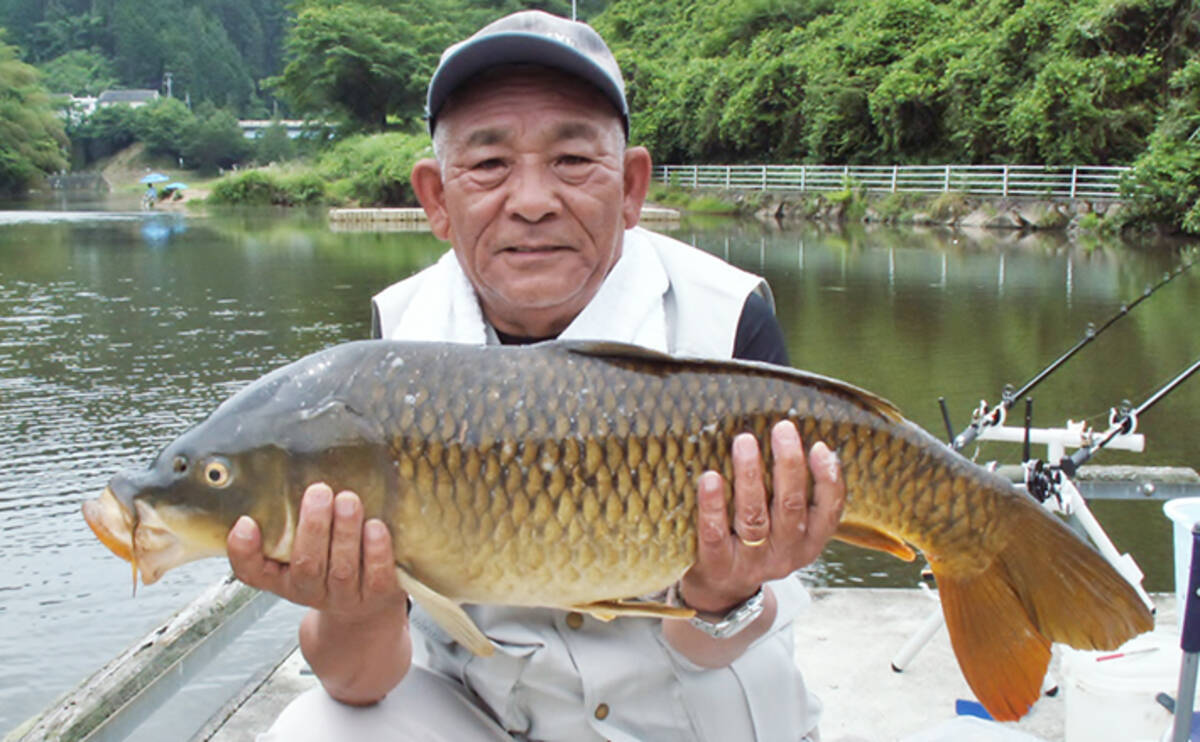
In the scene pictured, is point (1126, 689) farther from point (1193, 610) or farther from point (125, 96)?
point (125, 96)

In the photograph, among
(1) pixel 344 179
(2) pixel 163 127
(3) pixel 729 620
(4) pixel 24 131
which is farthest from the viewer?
(2) pixel 163 127

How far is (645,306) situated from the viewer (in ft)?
6.28

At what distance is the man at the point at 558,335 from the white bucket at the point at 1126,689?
927mm

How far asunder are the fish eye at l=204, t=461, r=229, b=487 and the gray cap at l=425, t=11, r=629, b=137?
0.71 m

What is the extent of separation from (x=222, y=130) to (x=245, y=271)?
2185 inches

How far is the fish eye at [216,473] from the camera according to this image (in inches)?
57.9

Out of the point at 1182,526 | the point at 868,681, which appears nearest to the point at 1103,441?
the point at 1182,526

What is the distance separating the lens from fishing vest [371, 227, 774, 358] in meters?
1.90

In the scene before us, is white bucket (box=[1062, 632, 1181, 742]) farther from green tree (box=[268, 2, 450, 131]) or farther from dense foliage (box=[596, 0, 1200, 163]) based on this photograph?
green tree (box=[268, 2, 450, 131])

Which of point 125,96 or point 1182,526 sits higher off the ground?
point 125,96

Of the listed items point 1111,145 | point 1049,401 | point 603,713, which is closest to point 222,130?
point 1111,145

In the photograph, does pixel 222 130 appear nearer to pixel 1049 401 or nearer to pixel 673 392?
pixel 1049 401

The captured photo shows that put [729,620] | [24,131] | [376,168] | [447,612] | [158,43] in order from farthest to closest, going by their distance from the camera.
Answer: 1. [158,43]
2. [24,131]
3. [376,168]
4. [729,620]
5. [447,612]

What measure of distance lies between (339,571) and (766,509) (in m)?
0.59
